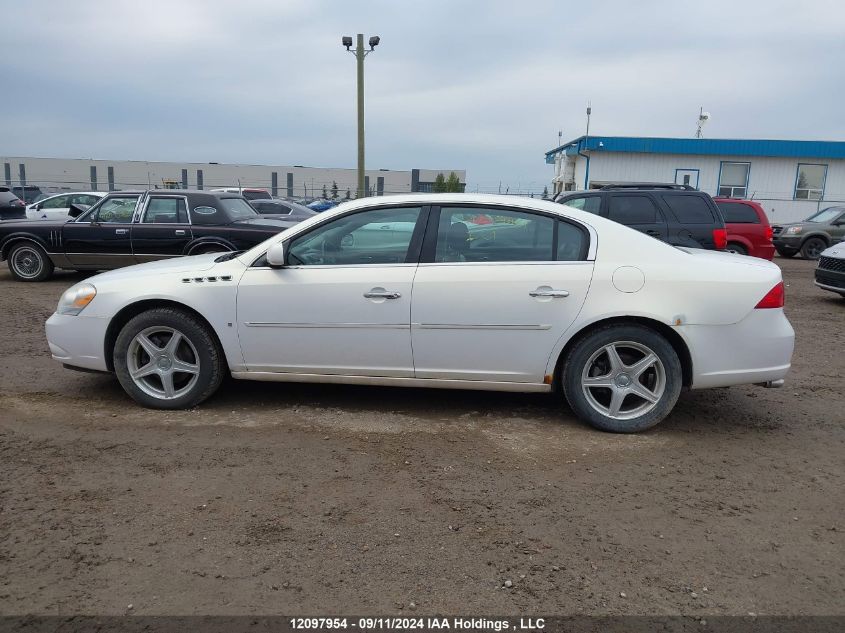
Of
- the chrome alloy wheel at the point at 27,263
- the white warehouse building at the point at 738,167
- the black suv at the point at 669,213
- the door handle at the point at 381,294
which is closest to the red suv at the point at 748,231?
the black suv at the point at 669,213

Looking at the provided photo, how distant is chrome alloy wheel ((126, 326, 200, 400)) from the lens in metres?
4.66

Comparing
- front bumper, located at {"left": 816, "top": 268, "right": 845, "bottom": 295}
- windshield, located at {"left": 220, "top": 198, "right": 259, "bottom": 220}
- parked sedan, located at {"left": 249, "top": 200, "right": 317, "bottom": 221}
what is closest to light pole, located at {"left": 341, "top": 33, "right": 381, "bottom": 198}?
parked sedan, located at {"left": 249, "top": 200, "right": 317, "bottom": 221}

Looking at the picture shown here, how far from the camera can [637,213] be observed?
10414 mm

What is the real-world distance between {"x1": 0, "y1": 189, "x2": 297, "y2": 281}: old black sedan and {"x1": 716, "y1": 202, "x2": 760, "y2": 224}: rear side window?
28.1ft

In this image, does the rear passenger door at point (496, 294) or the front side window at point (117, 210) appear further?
the front side window at point (117, 210)

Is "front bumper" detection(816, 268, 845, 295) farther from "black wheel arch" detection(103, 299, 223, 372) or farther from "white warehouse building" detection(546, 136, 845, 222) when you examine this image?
"white warehouse building" detection(546, 136, 845, 222)

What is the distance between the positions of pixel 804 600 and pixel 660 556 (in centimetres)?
56

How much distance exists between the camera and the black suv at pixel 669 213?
10156mm

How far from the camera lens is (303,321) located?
14.7 ft

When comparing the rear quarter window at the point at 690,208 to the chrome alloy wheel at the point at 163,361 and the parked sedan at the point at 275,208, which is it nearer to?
the chrome alloy wheel at the point at 163,361

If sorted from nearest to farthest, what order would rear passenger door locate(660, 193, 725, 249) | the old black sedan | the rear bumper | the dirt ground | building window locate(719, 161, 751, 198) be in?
the dirt ground < the rear bumper < rear passenger door locate(660, 193, 725, 249) < the old black sedan < building window locate(719, 161, 751, 198)

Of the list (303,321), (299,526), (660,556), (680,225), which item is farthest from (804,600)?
(680,225)

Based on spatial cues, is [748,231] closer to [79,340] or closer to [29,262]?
[79,340]

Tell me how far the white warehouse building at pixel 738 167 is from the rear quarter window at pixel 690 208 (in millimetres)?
17750
